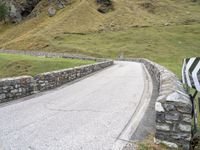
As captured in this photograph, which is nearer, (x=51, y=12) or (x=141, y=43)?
(x=141, y=43)

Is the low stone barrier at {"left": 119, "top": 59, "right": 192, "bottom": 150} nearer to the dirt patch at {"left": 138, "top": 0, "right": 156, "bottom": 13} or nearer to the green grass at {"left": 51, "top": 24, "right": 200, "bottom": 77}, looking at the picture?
the green grass at {"left": 51, "top": 24, "right": 200, "bottom": 77}

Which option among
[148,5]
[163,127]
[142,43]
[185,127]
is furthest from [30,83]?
[148,5]

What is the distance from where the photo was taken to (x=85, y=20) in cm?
8006

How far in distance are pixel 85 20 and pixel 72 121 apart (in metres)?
75.0

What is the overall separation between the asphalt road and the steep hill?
49.8 meters

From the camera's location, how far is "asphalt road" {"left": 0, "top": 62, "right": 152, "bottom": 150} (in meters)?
5.95

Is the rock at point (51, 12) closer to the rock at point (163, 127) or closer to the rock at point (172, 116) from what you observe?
the rock at point (163, 127)

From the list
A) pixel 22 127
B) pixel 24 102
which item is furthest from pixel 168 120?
pixel 24 102

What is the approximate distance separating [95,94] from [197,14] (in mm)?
93239

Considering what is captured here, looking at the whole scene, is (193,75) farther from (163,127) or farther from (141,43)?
(141,43)

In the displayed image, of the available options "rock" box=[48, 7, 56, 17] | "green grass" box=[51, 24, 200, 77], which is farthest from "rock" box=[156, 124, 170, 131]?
"rock" box=[48, 7, 56, 17]

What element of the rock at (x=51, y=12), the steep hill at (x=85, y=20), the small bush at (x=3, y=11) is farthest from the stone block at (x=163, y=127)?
the small bush at (x=3, y=11)

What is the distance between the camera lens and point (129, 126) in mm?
7203

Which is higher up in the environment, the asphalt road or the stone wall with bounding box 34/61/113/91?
the stone wall with bounding box 34/61/113/91
